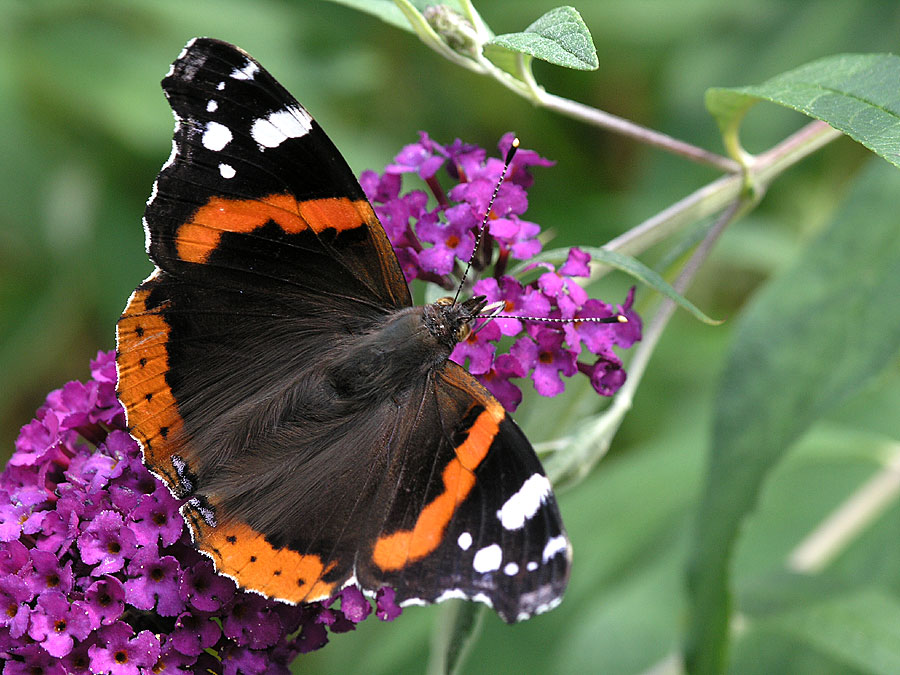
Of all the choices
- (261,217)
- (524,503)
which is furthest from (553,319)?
(261,217)

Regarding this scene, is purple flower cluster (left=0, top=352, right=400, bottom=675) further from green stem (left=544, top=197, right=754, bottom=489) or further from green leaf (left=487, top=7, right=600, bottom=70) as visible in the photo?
green leaf (left=487, top=7, right=600, bottom=70)

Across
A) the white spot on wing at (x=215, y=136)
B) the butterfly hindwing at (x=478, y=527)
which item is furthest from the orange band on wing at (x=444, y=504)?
the white spot on wing at (x=215, y=136)

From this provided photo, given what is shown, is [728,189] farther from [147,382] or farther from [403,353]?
[147,382]

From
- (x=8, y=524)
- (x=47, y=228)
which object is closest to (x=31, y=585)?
(x=8, y=524)

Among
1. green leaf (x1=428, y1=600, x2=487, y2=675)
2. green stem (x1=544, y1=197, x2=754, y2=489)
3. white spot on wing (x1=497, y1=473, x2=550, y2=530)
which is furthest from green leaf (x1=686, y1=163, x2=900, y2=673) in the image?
white spot on wing (x1=497, y1=473, x2=550, y2=530)

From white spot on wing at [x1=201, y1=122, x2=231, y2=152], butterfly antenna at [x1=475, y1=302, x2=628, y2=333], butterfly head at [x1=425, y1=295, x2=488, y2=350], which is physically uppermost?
white spot on wing at [x1=201, y1=122, x2=231, y2=152]

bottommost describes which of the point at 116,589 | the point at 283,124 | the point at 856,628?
the point at 856,628
